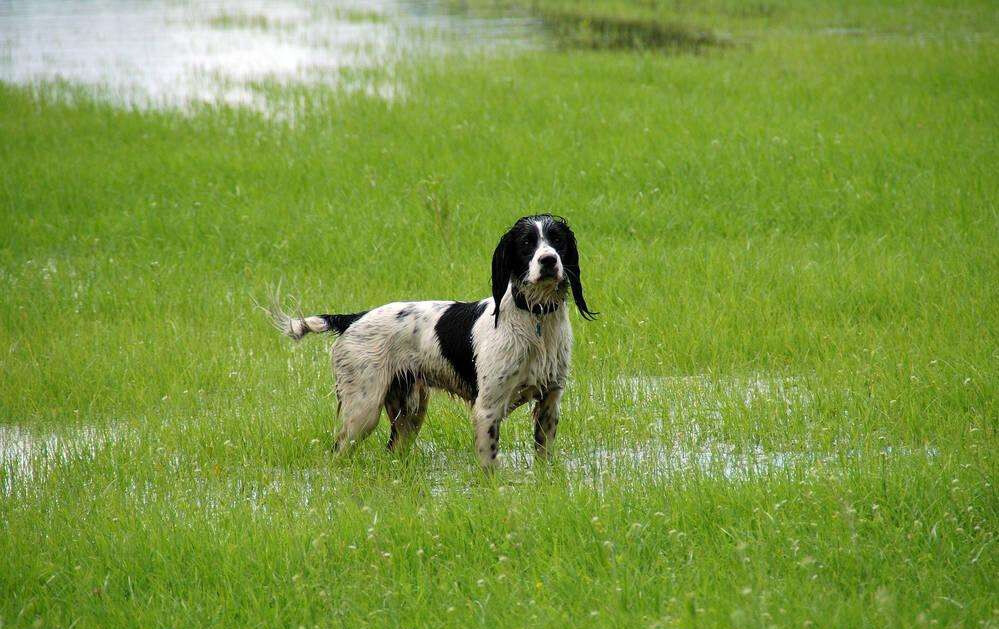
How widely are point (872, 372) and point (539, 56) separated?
12.6 metres

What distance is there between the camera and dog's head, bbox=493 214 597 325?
5.90 meters

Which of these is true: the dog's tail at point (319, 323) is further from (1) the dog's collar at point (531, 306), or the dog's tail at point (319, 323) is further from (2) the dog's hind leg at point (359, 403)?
(1) the dog's collar at point (531, 306)

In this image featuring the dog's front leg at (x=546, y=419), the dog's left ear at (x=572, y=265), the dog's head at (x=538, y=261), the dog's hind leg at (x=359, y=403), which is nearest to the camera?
the dog's head at (x=538, y=261)

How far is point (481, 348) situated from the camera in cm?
638

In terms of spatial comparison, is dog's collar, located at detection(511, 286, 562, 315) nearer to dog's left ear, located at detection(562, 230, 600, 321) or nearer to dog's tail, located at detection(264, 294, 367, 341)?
dog's left ear, located at detection(562, 230, 600, 321)

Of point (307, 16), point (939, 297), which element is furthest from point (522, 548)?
point (307, 16)

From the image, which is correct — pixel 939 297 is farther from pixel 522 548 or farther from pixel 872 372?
pixel 522 548

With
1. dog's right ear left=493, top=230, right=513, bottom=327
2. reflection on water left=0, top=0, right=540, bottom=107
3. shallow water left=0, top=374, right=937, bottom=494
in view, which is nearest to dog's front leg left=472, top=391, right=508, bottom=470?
shallow water left=0, top=374, right=937, bottom=494

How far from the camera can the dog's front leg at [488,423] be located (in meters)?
6.29

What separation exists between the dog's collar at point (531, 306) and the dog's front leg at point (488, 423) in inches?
20.1

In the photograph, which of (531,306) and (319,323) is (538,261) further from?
(319,323)

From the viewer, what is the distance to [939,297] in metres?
9.05

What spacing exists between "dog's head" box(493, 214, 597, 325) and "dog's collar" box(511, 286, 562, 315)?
0.09ft

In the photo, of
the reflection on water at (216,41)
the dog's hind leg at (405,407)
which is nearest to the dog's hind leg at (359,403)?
the dog's hind leg at (405,407)
